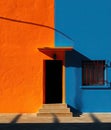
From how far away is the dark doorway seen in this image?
19.1 m

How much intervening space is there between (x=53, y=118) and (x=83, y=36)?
3.91 m

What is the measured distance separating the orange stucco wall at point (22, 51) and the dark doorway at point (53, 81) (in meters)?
0.48

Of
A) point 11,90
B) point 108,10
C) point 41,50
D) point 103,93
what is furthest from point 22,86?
point 108,10

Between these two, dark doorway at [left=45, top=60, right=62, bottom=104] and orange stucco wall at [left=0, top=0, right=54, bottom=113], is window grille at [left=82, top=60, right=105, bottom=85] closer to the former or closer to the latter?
dark doorway at [left=45, top=60, right=62, bottom=104]

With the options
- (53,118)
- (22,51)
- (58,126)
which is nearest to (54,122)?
(53,118)

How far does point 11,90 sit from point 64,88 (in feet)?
7.39

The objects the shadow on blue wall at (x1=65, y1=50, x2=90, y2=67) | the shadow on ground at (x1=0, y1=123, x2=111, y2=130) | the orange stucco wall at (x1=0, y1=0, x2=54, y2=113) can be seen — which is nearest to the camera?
the shadow on ground at (x1=0, y1=123, x2=111, y2=130)

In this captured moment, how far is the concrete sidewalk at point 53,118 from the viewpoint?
16398mm

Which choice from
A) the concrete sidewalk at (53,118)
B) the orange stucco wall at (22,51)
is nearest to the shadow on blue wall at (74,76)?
the concrete sidewalk at (53,118)

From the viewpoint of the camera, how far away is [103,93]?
18.8 m

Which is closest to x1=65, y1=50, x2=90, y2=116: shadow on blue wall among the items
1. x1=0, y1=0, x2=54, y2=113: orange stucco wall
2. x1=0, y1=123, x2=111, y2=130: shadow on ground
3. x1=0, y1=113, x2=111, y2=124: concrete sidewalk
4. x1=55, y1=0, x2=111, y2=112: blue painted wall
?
x1=55, y1=0, x2=111, y2=112: blue painted wall

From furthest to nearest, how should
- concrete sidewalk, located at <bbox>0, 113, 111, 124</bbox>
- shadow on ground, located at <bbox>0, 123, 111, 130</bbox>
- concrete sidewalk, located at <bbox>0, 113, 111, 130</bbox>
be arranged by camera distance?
concrete sidewalk, located at <bbox>0, 113, 111, 124</bbox> → concrete sidewalk, located at <bbox>0, 113, 111, 130</bbox> → shadow on ground, located at <bbox>0, 123, 111, 130</bbox>

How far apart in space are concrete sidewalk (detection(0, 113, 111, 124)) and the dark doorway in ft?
3.88

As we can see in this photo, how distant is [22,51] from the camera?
18.9 metres
